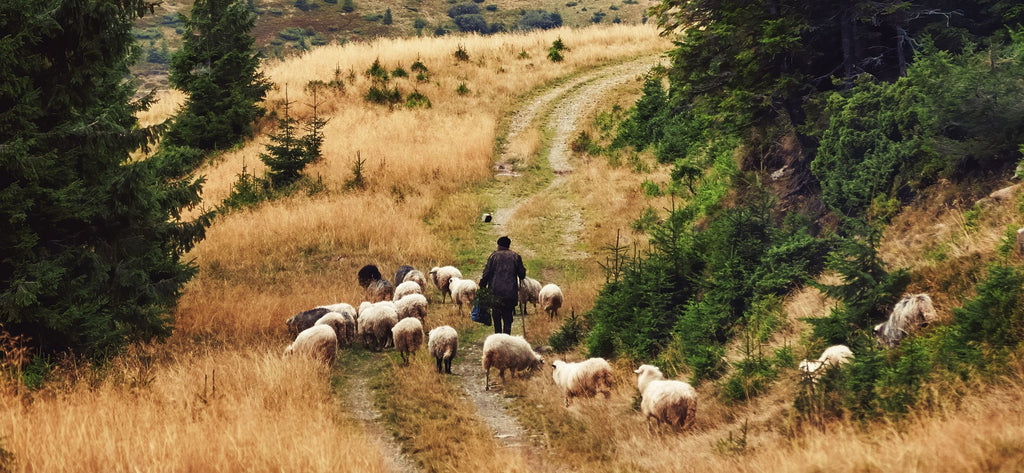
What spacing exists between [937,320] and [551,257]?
12.6 metres

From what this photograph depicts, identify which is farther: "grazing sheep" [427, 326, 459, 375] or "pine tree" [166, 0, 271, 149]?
"pine tree" [166, 0, 271, 149]

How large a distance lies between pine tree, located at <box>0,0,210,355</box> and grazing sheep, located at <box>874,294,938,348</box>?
9.47 m

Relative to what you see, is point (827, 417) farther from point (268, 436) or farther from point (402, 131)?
point (402, 131)

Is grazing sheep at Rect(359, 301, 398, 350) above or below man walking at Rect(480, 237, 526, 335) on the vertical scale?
below

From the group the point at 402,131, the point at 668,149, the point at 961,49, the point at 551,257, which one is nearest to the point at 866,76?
the point at 961,49

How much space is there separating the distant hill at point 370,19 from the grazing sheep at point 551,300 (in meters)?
90.1

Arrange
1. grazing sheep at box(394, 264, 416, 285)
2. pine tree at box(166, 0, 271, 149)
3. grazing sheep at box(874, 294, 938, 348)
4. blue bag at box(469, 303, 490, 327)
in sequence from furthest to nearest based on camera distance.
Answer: pine tree at box(166, 0, 271, 149)
grazing sheep at box(394, 264, 416, 285)
blue bag at box(469, 303, 490, 327)
grazing sheep at box(874, 294, 938, 348)

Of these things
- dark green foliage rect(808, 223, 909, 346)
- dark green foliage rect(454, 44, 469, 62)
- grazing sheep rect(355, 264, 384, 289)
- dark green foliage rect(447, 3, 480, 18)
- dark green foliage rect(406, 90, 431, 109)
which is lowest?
grazing sheep rect(355, 264, 384, 289)

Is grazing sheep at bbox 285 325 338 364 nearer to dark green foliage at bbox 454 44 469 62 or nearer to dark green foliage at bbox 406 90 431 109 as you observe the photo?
dark green foliage at bbox 406 90 431 109

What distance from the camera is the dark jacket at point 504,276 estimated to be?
1308 centimetres

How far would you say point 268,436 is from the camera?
7.14 meters

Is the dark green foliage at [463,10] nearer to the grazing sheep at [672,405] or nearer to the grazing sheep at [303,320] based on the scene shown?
the grazing sheep at [303,320]

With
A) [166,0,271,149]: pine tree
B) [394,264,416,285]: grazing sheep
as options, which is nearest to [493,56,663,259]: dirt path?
[394,264,416,285]: grazing sheep

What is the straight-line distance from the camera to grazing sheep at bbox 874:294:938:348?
7.95 m
